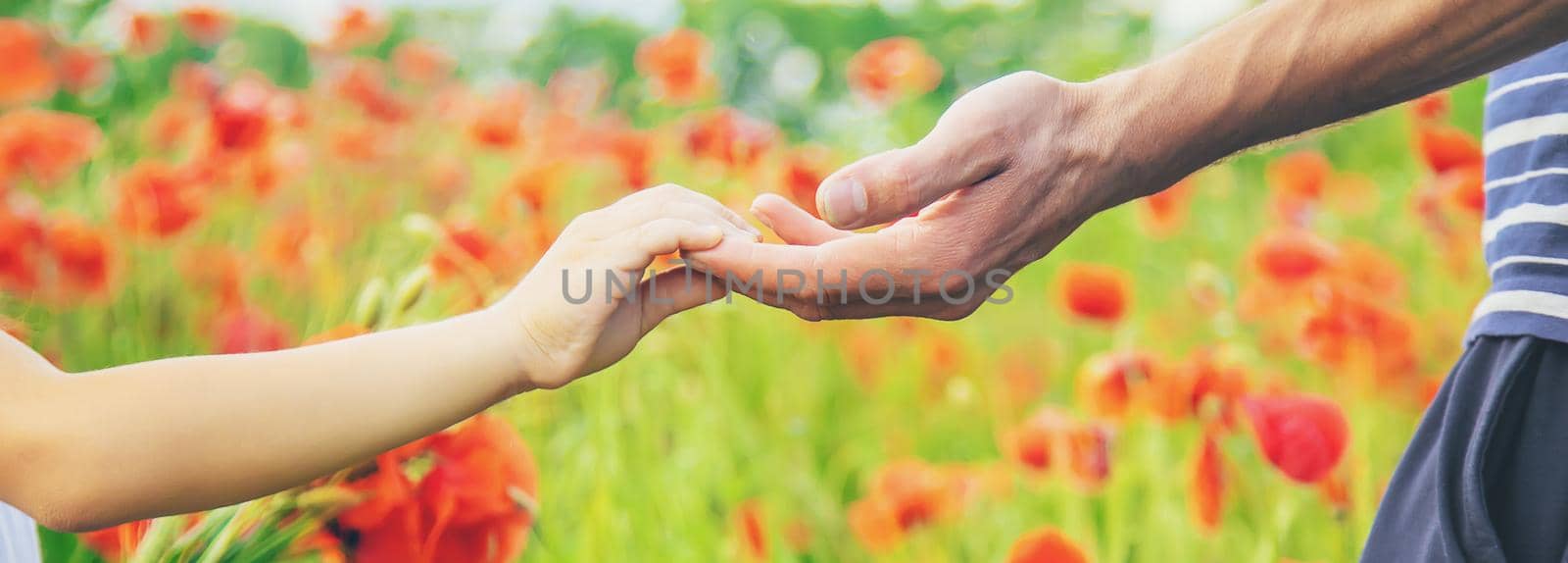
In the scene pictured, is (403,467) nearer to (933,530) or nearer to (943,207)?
(943,207)

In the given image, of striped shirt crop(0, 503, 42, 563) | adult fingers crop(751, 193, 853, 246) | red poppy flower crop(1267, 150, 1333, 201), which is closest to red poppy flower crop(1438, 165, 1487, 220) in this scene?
red poppy flower crop(1267, 150, 1333, 201)

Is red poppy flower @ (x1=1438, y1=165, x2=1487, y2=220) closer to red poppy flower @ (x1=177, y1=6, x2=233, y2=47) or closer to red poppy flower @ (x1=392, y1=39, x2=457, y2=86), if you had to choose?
red poppy flower @ (x1=392, y1=39, x2=457, y2=86)

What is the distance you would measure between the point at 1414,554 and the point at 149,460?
0.77m

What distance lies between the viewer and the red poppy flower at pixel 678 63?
1.96 m

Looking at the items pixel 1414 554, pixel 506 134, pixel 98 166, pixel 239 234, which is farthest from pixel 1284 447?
pixel 98 166

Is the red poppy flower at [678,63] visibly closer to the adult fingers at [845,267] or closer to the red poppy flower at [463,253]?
the red poppy flower at [463,253]

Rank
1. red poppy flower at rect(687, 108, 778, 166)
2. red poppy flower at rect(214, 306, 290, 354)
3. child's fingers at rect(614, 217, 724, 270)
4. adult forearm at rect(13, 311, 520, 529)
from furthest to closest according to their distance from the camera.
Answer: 1. red poppy flower at rect(687, 108, 778, 166)
2. red poppy flower at rect(214, 306, 290, 354)
3. child's fingers at rect(614, 217, 724, 270)
4. adult forearm at rect(13, 311, 520, 529)

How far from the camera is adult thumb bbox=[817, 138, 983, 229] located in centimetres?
80

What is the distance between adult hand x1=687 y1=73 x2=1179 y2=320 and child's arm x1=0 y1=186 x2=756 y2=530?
0.39 feet

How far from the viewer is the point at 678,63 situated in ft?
6.42

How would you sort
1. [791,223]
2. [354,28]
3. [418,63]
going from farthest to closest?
[418,63] → [354,28] → [791,223]

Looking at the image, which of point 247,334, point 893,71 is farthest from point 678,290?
point 893,71

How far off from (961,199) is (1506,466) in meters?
0.38

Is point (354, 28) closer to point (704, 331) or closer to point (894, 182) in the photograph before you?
point (704, 331)
